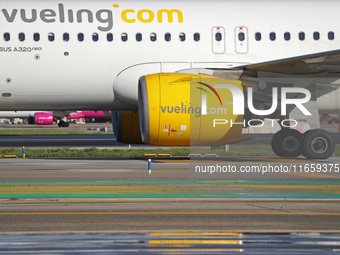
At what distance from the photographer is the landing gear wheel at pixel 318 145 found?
19.6 meters

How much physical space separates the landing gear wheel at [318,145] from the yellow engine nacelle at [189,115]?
2806 millimetres

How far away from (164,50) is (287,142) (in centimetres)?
520

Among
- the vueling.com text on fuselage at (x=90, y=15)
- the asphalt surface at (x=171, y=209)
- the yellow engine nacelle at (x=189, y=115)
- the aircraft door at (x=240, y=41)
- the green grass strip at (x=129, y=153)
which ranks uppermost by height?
the vueling.com text on fuselage at (x=90, y=15)

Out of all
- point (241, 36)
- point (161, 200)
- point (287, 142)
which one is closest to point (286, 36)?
point (241, 36)

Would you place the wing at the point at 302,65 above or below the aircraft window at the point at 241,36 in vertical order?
below

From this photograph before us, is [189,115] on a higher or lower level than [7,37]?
lower

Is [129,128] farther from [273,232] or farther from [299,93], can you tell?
[273,232]

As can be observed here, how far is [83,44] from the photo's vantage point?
69.3 ft

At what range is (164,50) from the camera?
69.9ft

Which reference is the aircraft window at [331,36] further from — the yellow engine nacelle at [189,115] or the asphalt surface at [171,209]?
the asphalt surface at [171,209]

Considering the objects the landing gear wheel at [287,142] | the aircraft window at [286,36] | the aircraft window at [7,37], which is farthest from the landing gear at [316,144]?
the aircraft window at [7,37]

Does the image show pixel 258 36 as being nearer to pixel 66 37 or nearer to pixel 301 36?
pixel 301 36

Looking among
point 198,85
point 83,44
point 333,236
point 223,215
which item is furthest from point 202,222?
point 83,44

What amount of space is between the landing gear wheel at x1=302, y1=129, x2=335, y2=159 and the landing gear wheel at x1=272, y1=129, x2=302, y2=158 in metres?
0.92
